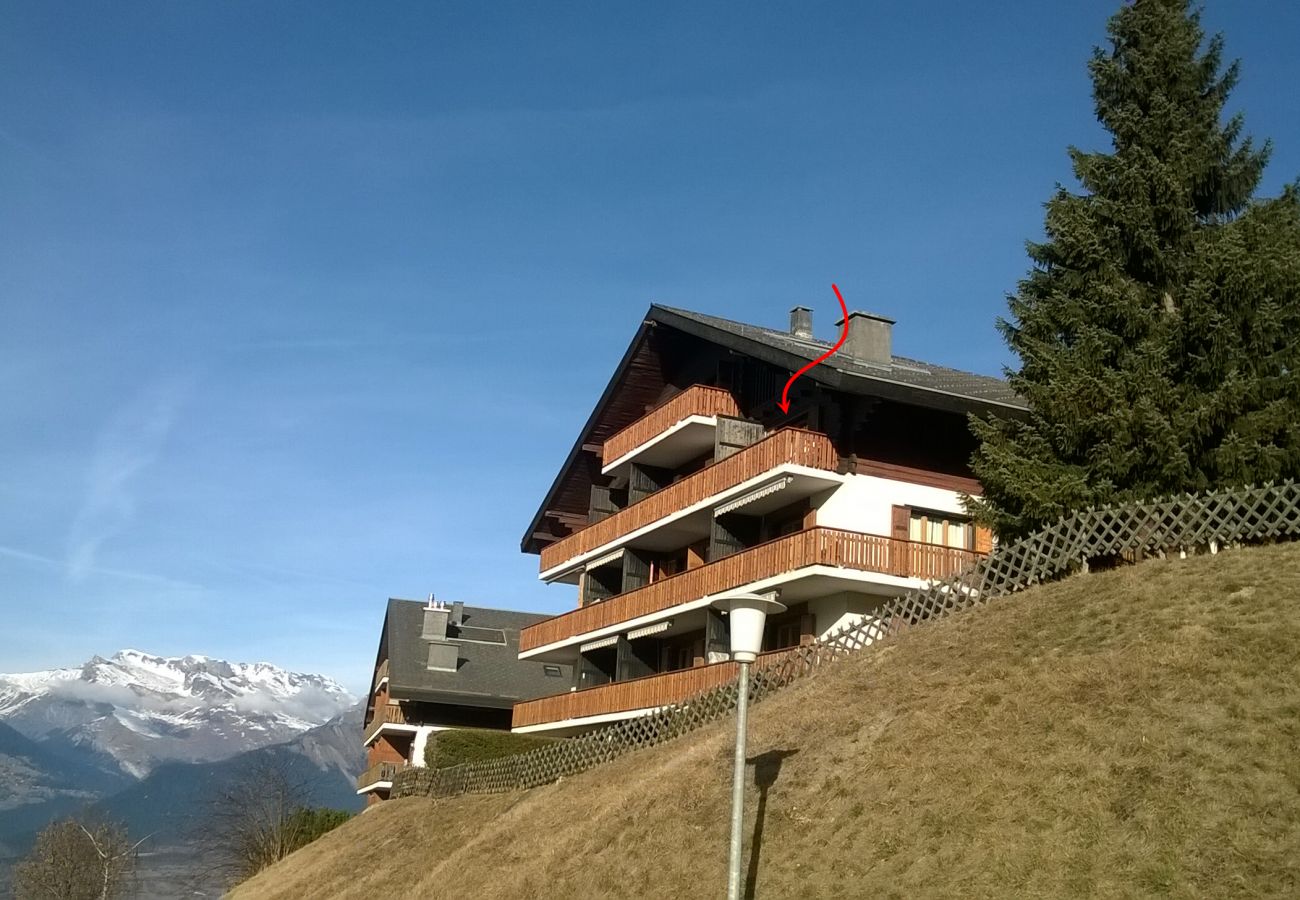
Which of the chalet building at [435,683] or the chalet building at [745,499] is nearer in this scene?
the chalet building at [745,499]

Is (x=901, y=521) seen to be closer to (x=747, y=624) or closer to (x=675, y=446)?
(x=675, y=446)

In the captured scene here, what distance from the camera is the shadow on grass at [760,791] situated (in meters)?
16.4

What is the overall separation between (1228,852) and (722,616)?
2158 centimetres

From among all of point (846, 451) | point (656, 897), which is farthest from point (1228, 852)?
point (846, 451)

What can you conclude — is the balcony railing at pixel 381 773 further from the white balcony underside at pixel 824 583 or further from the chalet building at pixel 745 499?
the white balcony underside at pixel 824 583

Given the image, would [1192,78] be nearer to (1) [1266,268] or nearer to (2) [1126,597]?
(1) [1266,268]

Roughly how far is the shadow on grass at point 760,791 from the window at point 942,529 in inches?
518

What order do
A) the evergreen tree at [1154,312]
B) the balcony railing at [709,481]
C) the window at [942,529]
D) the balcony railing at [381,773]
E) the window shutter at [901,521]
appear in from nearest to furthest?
the evergreen tree at [1154,312] < the balcony railing at [709,481] < the window shutter at [901,521] < the window at [942,529] < the balcony railing at [381,773]

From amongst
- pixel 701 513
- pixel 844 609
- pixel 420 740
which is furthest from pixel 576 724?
pixel 420 740

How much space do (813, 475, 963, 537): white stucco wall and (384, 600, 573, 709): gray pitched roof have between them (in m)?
24.2

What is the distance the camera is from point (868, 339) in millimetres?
35812

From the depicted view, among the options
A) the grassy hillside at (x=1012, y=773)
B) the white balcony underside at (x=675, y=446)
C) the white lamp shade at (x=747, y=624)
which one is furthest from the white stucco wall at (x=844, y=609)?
the white lamp shade at (x=747, y=624)

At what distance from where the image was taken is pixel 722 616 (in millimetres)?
33688

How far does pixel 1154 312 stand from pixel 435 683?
130 feet
